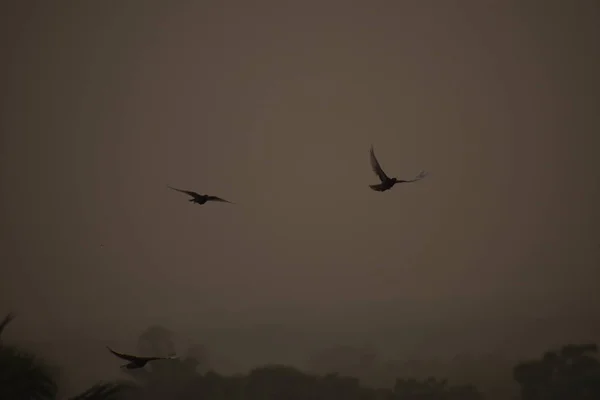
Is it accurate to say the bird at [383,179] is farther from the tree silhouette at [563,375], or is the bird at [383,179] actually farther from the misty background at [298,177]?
the tree silhouette at [563,375]

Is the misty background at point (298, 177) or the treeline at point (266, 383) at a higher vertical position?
the misty background at point (298, 177)

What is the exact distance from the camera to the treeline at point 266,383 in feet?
6.38

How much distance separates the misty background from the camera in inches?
81.6

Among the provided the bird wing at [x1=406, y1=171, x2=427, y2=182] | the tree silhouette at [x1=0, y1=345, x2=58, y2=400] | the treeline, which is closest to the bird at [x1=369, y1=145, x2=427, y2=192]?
the bird wing at [x1=406, y1=171, x2=427, y2=182]

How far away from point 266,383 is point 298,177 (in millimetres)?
803

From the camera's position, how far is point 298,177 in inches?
86.3

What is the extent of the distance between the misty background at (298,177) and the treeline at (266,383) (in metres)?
0.06

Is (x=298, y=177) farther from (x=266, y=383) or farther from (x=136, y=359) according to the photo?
(x=136, y=359)

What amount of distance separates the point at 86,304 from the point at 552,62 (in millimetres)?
2088

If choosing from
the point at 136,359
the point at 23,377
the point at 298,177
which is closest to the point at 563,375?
the point at 298,177

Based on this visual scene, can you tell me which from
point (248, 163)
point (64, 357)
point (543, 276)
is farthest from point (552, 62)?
point (64, 357)

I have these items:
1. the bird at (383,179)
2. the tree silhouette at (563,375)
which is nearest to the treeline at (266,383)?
the tree silhouette at (563,375)

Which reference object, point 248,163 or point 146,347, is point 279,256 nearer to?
point 248,163

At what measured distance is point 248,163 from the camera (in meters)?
2.21
